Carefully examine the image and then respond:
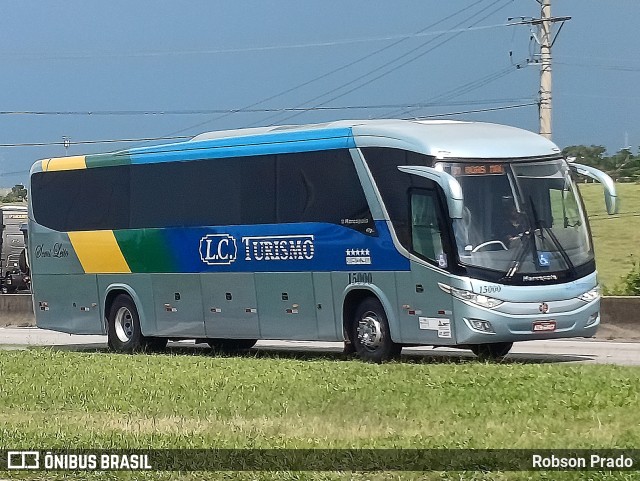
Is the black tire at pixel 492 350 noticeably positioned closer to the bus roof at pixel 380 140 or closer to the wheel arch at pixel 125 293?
the bus roof at pixel 380 140

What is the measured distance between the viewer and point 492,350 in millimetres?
20844

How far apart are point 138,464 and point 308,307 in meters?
11.0

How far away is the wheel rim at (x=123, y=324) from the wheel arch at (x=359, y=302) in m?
5.71

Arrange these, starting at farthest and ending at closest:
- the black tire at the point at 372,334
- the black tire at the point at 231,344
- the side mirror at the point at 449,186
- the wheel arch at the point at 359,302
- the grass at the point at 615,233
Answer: the grass at the point at 615,233 → the black tire at the point at 231,344 → the black tire at the point at 372,334 → the wheel arch at the point at 359,302 → the side mirror at the point at 449,186

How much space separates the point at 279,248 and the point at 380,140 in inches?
107

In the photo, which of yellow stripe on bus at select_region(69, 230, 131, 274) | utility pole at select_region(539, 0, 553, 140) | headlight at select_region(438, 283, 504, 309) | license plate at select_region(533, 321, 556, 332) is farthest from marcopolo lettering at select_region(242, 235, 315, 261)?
utility pole at select_region(539, 0, 553, 140)

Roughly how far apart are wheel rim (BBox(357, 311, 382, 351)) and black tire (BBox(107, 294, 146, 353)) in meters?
5.81

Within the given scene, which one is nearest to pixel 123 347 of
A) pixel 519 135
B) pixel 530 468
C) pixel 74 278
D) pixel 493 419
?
pixel 74 278

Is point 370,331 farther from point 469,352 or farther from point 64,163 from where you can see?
point 64,163

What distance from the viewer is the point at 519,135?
20250mm

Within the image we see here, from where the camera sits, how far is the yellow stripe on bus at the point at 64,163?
26156 mm

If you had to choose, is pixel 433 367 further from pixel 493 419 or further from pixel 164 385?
pixel 493 419
